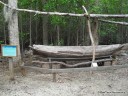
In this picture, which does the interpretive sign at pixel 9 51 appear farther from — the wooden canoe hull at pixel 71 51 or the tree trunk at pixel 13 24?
the tree trunk at pixel 13 24

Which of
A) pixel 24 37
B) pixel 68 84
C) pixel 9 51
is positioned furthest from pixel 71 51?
pixel 24 37

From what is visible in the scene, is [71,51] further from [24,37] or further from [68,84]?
[24,37]

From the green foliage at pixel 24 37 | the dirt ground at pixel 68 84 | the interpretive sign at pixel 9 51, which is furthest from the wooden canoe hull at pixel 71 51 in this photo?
the green foliage at pixel 24 37

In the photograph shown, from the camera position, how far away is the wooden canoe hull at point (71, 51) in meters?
7.83

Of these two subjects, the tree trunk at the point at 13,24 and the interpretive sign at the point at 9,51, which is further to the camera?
the tree trunk at the point at 13,24

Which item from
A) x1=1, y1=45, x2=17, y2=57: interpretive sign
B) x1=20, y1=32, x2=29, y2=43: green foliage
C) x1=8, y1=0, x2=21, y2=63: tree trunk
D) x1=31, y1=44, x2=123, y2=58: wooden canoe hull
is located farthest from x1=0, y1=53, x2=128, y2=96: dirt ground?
x1=20, y1=32, x2=29, y2=43: green foliage

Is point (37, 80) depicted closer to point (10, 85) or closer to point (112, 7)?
point (10, 85)

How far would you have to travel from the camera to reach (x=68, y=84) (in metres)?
6.78

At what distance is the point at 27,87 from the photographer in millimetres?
6484

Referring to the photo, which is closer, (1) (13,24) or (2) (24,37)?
(1) (13,24)

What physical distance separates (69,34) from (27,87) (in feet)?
25.4

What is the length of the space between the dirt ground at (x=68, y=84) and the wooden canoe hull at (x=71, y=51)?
693mm

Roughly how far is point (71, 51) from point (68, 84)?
61.8 inches

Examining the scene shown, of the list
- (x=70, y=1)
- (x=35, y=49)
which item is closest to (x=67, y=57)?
(x=35, y=49)
